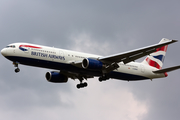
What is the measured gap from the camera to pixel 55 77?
57.0m

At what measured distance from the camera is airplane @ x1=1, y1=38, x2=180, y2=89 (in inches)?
1885

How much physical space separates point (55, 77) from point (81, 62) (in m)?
8.89

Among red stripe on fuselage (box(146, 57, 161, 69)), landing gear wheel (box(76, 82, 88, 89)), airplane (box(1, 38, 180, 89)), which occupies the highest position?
red stripe on fuselage (box(146, 57, 161, 69))

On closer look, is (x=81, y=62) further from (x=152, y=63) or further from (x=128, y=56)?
(x=152, y=63)

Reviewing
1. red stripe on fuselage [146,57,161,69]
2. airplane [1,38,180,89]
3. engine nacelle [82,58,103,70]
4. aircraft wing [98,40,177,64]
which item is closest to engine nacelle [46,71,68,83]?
airplane [1,38,180,89]

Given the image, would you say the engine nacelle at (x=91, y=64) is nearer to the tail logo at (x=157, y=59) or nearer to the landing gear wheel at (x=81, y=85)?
the landing gear wheel at (x=81, y=85)

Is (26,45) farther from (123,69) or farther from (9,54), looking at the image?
(123,69)

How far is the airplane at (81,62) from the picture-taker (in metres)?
47.9

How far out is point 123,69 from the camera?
→ 5569 centimetres

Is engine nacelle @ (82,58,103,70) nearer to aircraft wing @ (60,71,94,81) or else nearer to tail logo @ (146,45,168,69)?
aircraft wing @ (60,71,94,81)

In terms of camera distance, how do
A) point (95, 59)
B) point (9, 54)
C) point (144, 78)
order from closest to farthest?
point (9, 54)
point (95, 59)
point (144, 78)

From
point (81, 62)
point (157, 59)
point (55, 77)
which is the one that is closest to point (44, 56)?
point (81, 62)

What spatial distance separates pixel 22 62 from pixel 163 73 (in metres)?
25.1

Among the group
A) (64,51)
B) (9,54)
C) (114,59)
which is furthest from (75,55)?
(9,54)
